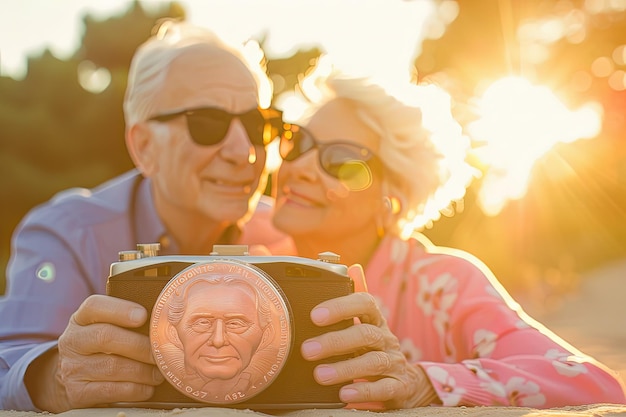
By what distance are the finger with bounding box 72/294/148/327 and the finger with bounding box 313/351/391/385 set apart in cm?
49

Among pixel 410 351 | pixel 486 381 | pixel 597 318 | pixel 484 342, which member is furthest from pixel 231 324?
pixel 597 318

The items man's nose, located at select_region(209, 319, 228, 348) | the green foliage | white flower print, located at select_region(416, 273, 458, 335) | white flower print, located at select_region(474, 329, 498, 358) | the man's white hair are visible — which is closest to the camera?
man's nose, located at select_region(209, 319, 228, 348)

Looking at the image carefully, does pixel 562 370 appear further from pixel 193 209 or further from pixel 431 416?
pixel 193 209

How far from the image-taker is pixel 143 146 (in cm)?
384

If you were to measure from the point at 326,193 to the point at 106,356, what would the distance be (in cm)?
140

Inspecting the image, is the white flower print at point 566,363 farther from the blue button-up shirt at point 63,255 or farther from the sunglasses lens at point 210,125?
the sunglasses lens at point 210,125

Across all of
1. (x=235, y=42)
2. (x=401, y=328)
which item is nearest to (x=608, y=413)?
(x=401, y=328)

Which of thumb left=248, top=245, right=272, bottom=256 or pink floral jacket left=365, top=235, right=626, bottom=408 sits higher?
thumb left=248, top=245, right=272, bottom=256

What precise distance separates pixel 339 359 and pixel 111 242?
4.91 feet

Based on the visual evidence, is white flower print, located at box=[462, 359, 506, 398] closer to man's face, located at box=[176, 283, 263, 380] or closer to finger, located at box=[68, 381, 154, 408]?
man's face, located at box=[176, 283, 263, 380]

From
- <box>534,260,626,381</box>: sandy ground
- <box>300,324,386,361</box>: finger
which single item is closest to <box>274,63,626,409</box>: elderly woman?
<box>300,324,386,361</box>: finger

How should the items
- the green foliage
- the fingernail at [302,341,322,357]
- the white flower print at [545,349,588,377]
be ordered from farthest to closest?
1. the green foliage
2. the white flower print at [545,349,588,377]
3. the fingernail at [302,341,322,357]

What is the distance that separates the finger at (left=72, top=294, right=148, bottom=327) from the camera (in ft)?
7.75

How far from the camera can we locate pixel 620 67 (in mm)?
18234
